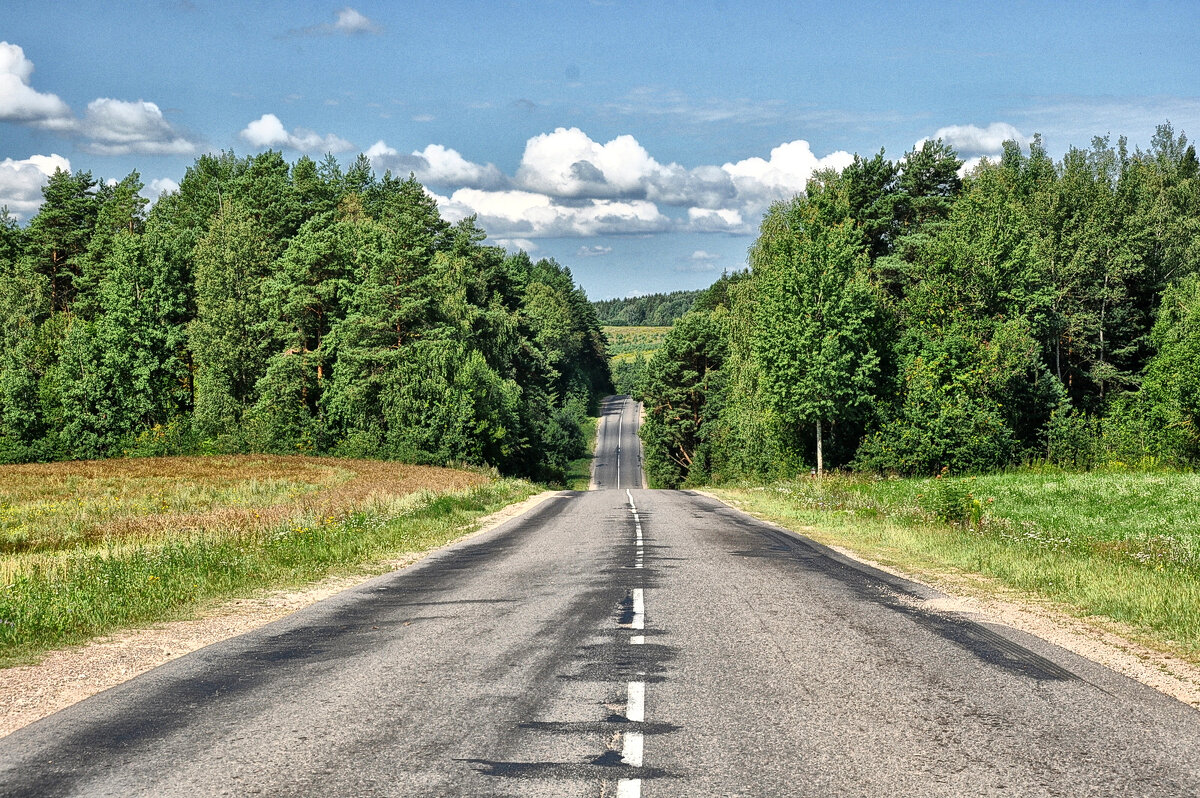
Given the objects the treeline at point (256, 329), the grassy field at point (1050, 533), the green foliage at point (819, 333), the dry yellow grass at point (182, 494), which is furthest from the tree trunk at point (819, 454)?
the treeline at point (256, 329)

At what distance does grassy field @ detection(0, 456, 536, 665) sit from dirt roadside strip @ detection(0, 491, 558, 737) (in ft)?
1.56

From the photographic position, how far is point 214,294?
59906mm

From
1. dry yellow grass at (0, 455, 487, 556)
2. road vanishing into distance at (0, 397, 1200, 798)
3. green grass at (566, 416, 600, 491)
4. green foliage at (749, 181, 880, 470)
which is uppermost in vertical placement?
green foliage at (749, 181, 880, 470)

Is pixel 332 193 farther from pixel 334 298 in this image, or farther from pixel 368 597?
pixel 368 597

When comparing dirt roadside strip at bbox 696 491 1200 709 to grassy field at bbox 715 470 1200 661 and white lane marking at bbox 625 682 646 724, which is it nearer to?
grassy field at bbox 715 470 1200 661

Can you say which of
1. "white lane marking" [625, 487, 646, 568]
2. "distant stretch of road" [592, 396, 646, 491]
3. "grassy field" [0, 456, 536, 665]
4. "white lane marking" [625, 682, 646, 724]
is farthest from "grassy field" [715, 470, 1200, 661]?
"distant stretch of road" [592, 396, 646, 491]

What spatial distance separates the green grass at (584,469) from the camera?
92.6 metres

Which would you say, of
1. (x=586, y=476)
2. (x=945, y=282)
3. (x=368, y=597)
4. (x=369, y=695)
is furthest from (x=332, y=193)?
(x=369, y=695)

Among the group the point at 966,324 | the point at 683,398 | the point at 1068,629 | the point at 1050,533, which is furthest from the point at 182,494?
the point at 683,398

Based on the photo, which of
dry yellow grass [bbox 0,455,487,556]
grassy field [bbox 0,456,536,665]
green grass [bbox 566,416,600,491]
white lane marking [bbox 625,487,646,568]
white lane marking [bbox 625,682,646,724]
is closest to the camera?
white lane marking [bbox 625,682,646,724]

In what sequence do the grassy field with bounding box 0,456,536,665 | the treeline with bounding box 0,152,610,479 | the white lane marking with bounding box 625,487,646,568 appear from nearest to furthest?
the grassy field with bounding box 0,456,536,665, the white lane marking with bounding box 625,487,646,568, the treeline with bounding box 0,152,610,479

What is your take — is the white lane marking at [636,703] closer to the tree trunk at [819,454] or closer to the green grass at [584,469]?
the tree trunk at [819,454]

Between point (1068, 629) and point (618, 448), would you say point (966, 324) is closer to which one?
point (1068, 629)

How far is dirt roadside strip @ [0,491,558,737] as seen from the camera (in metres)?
7.29
